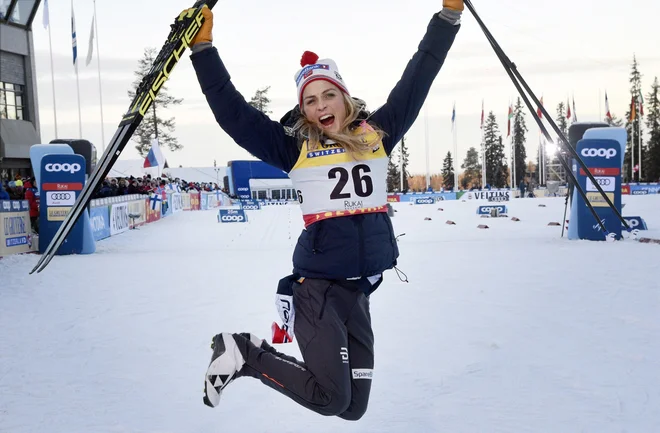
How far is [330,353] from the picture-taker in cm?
265

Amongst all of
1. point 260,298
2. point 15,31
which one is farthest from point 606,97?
point 260,298

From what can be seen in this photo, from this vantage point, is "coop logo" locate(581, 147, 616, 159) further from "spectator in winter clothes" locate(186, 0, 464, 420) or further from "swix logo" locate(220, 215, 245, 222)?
"swix logo" locate(220, 215, 245, 222)

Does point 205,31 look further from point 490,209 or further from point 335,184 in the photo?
point 490,209

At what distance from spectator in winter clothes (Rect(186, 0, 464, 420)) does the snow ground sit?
638mm

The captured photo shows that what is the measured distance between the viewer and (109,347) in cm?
502

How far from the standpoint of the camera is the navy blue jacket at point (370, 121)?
273cm

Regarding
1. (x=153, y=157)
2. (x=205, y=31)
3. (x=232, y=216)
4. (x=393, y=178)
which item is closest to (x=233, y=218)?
(x=232, y=216)

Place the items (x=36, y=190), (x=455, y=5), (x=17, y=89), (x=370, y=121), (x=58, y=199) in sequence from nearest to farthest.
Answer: (x=370, y=121) < (x=455, y=5) < (x=58, y=199) < (x=36, y=190) < (x=17, y=89)

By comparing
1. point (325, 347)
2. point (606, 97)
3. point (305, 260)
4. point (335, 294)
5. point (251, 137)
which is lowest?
point (325, 347)

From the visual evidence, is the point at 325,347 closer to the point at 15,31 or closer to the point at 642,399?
the point at 642,399

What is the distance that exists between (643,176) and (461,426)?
→ 73.6 meters

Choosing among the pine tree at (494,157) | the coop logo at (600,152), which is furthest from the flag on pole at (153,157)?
the pine tree at (494,157)

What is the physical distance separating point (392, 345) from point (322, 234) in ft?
8.20

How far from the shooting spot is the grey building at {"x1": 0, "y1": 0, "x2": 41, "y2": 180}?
1271 inches
